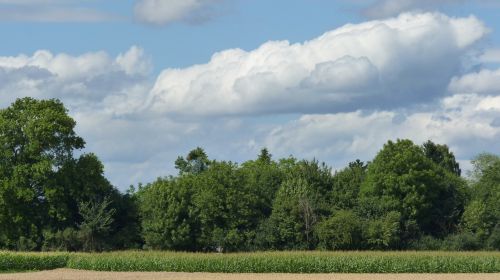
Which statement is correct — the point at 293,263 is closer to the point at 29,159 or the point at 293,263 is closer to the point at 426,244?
the point at 426,244

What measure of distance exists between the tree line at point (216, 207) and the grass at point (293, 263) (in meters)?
14.2

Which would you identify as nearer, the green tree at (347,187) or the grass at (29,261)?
the grass at (29,261)

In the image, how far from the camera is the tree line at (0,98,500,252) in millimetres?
91125

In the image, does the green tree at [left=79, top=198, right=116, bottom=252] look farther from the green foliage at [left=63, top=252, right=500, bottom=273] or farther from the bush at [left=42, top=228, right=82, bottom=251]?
the green foliage at [left=63, top=252, right=500, bottom=273]

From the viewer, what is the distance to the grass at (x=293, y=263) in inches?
2867

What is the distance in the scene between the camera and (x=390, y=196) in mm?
95312

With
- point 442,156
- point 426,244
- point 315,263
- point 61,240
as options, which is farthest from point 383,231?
point 442,156

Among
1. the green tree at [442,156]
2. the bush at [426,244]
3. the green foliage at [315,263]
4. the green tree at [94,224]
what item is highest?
the green tree at [442,156]

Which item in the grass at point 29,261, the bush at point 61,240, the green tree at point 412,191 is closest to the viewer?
the grass at point 29,261

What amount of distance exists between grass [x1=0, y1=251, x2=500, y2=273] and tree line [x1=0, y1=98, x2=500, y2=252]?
46.7 ft

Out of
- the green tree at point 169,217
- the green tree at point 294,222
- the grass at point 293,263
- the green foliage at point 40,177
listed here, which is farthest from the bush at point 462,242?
the green foliage at point 40,177

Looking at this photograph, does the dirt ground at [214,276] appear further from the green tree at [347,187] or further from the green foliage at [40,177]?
the green tree at [347,187]

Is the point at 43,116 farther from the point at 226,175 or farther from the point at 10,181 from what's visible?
the point at 226,175

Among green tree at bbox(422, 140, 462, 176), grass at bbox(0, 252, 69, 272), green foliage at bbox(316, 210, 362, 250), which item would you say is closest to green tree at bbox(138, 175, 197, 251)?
green foliage at bbox(316, 210, 362, 250)
